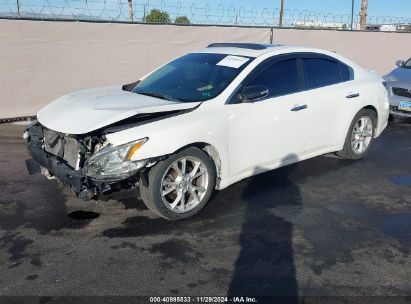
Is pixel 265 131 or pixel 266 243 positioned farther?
pixel 265 131

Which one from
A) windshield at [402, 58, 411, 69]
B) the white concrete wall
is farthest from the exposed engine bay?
windshield at [402, 58, 411, 69]

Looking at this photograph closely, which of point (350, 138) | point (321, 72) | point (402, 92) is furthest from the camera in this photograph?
point (402, 92)

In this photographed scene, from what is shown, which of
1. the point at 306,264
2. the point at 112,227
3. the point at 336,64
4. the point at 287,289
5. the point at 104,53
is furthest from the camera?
the point at 104,53

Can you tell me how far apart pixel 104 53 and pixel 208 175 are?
601cm

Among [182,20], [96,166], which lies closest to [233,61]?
[96,166]

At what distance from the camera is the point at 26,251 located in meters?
3.89

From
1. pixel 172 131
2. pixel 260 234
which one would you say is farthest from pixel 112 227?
pixel 260 234

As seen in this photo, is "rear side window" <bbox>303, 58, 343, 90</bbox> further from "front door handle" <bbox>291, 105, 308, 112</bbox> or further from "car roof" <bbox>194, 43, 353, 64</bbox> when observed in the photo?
"front door handle" <bbox>291, 105, 308, 112</bbox>

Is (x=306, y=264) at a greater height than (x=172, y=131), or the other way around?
(x=172, y=131)

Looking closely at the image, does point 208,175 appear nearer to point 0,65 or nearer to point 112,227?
point 112,227

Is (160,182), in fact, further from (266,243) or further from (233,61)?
(233,61)

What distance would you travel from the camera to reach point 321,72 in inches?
231

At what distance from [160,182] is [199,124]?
0.67 metres

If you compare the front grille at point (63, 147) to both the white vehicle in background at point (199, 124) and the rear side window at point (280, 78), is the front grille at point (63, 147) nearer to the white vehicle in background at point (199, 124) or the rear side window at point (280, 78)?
the white vehicle in background at point (199, 124)
